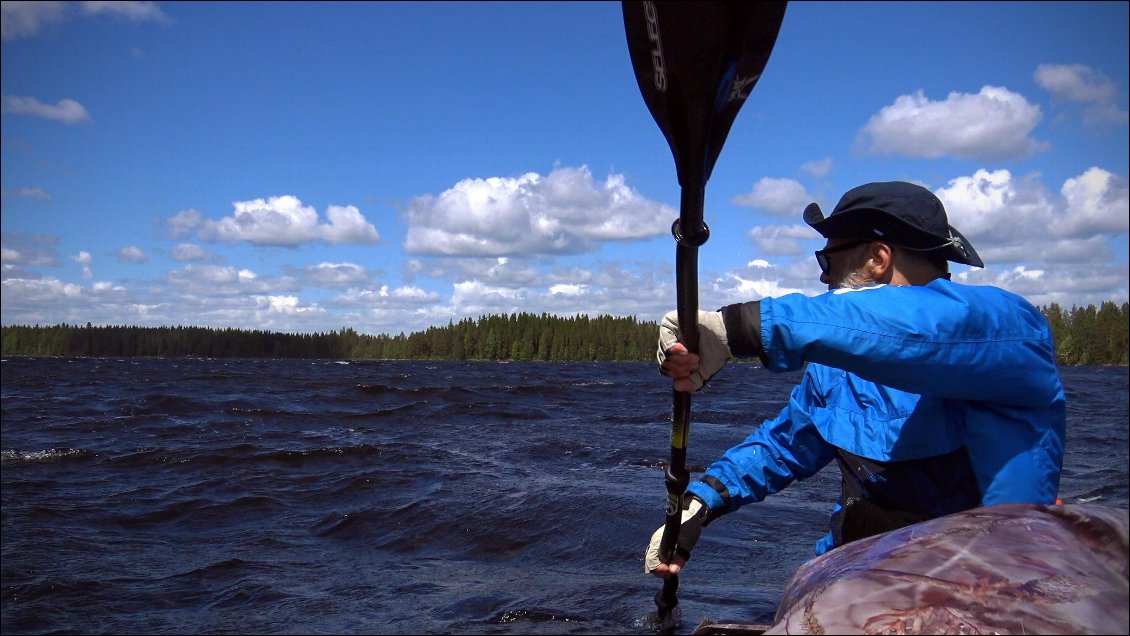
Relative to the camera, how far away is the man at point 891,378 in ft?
7.04

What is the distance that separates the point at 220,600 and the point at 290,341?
614ft

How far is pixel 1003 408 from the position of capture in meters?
2.47

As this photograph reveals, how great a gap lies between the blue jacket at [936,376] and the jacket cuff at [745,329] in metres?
0.01

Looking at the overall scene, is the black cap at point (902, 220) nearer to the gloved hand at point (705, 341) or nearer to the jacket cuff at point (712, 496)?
the gloved hand at point (705, 341)

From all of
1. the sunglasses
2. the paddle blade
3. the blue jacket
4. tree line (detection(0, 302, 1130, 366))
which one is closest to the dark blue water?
the blue jacket

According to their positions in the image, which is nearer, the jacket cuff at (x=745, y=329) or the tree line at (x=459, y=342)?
the jacket cuff at (x=745, y=329)

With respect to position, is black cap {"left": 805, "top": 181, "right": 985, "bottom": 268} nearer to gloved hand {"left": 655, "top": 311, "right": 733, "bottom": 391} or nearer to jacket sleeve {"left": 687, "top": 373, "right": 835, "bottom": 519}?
jacket sleeve {"left": 687, "top": 373, "right": 835, "bottom": 519}

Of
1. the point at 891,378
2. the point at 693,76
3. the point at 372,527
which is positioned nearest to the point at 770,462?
the point at 891,378

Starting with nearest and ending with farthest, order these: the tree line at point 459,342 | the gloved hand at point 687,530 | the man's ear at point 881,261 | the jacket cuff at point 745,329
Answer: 1. the jacket cuff at point 745,329
2. the man's ear at point 881,261
3. the gloved hand at point 687,530
4. the tree line at point 459,342

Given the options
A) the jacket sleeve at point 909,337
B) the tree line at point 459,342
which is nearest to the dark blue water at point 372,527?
the jacket sleeve at point 909,337

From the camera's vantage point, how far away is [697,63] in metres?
2.11

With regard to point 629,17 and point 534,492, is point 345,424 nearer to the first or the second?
point 534,492

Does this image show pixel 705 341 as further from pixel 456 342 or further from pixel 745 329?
pixel 456 342

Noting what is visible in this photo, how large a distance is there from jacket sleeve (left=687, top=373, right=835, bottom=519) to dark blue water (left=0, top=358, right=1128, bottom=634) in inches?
69.6
